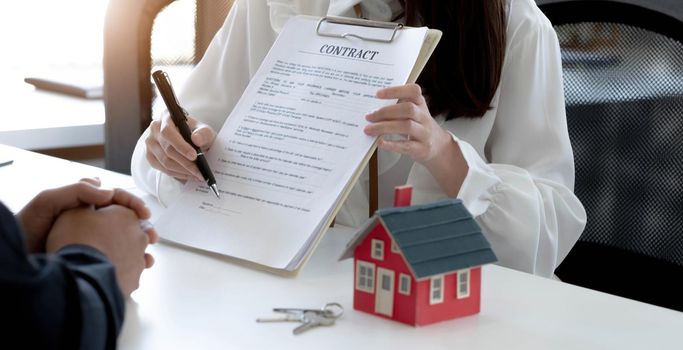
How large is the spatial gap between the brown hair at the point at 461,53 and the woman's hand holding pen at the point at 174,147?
1.24 ft

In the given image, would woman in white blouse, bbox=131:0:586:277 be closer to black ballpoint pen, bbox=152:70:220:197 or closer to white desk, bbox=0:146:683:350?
black ballpoint pen, bbox=152:70:220:197

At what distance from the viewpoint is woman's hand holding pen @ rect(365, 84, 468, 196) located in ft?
3.79

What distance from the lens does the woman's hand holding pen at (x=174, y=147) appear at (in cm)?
125

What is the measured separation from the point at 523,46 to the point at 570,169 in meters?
0.20

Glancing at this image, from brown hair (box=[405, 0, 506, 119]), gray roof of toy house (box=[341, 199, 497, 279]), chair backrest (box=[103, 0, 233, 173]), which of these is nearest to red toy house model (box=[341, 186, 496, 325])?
gray roof of toy house (box=[341, 199, 497, 279])

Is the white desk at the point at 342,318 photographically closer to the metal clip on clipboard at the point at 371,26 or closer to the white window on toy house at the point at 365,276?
the white window on toy house at the point at 365,276

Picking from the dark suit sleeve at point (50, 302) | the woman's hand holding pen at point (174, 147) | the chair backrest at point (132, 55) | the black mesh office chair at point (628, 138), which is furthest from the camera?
the chair backrest at point (132, 55)

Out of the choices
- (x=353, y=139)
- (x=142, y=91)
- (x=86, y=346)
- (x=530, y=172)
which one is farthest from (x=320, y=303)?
(x=142, y=91)

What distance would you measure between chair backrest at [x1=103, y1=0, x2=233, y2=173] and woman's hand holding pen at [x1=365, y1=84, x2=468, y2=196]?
2.22 ft

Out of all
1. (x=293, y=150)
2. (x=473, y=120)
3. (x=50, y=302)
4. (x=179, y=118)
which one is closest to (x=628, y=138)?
(x=473, y=120)

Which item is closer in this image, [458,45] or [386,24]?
[386,24]

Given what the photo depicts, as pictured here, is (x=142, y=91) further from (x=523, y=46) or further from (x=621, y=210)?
(x=621, y=210)

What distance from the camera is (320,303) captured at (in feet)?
3.36

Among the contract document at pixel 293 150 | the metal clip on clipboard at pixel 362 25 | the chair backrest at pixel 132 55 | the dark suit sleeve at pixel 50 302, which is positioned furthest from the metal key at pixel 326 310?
the chair backrest at pixel 132 55
